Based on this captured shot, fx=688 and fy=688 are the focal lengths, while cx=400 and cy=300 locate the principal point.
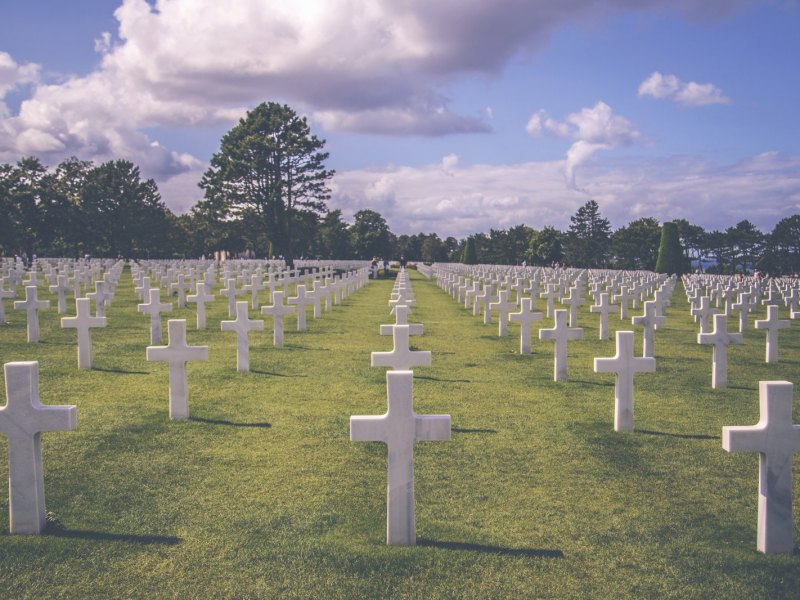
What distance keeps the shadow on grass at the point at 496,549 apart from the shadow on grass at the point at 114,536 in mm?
1587

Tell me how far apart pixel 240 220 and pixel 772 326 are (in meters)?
45.9

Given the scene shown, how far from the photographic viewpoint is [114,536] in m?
4.40

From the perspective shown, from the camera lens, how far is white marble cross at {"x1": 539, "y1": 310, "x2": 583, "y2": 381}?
969 cm

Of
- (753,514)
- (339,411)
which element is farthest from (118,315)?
(753,514)

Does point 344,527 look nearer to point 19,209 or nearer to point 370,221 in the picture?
point 19,209

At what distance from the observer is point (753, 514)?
16.0 feet

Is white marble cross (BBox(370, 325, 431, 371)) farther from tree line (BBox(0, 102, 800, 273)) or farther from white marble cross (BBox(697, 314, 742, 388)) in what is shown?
tree line (BBox(0, 102, 800, 273))

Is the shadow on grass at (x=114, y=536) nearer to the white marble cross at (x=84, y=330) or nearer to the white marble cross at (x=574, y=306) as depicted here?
the white marble cross at (x=84, y=330)

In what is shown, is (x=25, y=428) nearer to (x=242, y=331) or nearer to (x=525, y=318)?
(x=242, y=331)

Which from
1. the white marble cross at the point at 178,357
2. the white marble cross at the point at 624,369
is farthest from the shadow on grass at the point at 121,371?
the white marble cross at the point at 624,369

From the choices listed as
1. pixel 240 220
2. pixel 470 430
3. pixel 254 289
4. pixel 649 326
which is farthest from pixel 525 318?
pixel 240 220

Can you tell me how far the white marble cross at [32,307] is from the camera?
1245cm

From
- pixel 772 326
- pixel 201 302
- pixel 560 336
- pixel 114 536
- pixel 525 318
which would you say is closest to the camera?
pixel 114 536

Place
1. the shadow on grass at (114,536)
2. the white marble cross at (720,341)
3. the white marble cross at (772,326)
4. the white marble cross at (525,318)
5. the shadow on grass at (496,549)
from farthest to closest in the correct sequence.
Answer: the white marble cross at (525,318) < the white marble cross at (772,326) < the white marble cross at (720,341) < the shadow on grass at (114,536) < the shadow on grass at (496,549)
